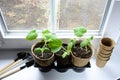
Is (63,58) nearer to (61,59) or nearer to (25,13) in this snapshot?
(61,59)

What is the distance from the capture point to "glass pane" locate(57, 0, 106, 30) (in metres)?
1.06

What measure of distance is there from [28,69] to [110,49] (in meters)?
0.55

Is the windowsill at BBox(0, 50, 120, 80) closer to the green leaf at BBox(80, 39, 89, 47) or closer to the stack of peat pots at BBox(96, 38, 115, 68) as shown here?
the stack of peat pots at BBox(96, 38, 115, 68)

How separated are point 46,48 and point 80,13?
33 cm

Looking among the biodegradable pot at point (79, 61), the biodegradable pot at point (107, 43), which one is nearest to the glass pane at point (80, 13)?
the biodegradable pot at point (107, 43)

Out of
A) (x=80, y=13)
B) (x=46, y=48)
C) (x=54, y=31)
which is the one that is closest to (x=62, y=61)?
(x=46, y=48)

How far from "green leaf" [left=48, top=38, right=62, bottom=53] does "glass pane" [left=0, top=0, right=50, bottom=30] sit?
0.24 meters

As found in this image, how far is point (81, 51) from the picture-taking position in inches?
40.3

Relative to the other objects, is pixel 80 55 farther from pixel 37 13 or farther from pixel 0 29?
pixel 0 29

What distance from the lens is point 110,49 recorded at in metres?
1.00

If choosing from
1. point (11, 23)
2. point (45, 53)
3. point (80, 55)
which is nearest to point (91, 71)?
point (80, 55)

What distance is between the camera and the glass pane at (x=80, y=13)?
1.06 meters

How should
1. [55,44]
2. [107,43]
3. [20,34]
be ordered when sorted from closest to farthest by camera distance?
[55,44], [107,43], [20,34]

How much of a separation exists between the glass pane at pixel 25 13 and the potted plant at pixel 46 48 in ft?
0.56
